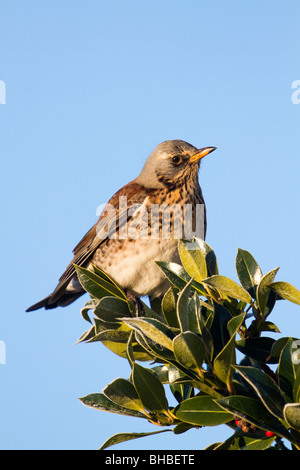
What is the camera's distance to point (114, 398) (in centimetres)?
273

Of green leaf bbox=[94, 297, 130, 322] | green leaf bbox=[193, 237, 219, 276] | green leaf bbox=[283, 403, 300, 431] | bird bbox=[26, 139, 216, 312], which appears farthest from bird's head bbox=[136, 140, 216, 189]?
green leaf bbox=[283, 403, 300, 431]

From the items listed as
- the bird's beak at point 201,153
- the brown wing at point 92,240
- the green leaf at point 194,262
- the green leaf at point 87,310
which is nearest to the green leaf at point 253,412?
the green leaf at point 194,262

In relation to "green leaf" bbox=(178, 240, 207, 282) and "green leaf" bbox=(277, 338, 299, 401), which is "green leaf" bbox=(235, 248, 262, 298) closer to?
"green leaf" bbox=(178, 240, 207, 282)

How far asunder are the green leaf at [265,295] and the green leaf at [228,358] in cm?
24

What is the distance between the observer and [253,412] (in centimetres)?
241

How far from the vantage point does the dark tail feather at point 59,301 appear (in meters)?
5.57

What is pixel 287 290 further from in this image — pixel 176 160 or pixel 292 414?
pixel 176 160

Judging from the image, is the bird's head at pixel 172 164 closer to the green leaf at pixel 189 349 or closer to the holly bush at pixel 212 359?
the holly bush at pixel 212 359

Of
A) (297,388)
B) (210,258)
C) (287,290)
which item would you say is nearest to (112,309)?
(210,258)

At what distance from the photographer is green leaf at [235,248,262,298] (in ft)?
9.62

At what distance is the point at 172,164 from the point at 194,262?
2.69 metres
